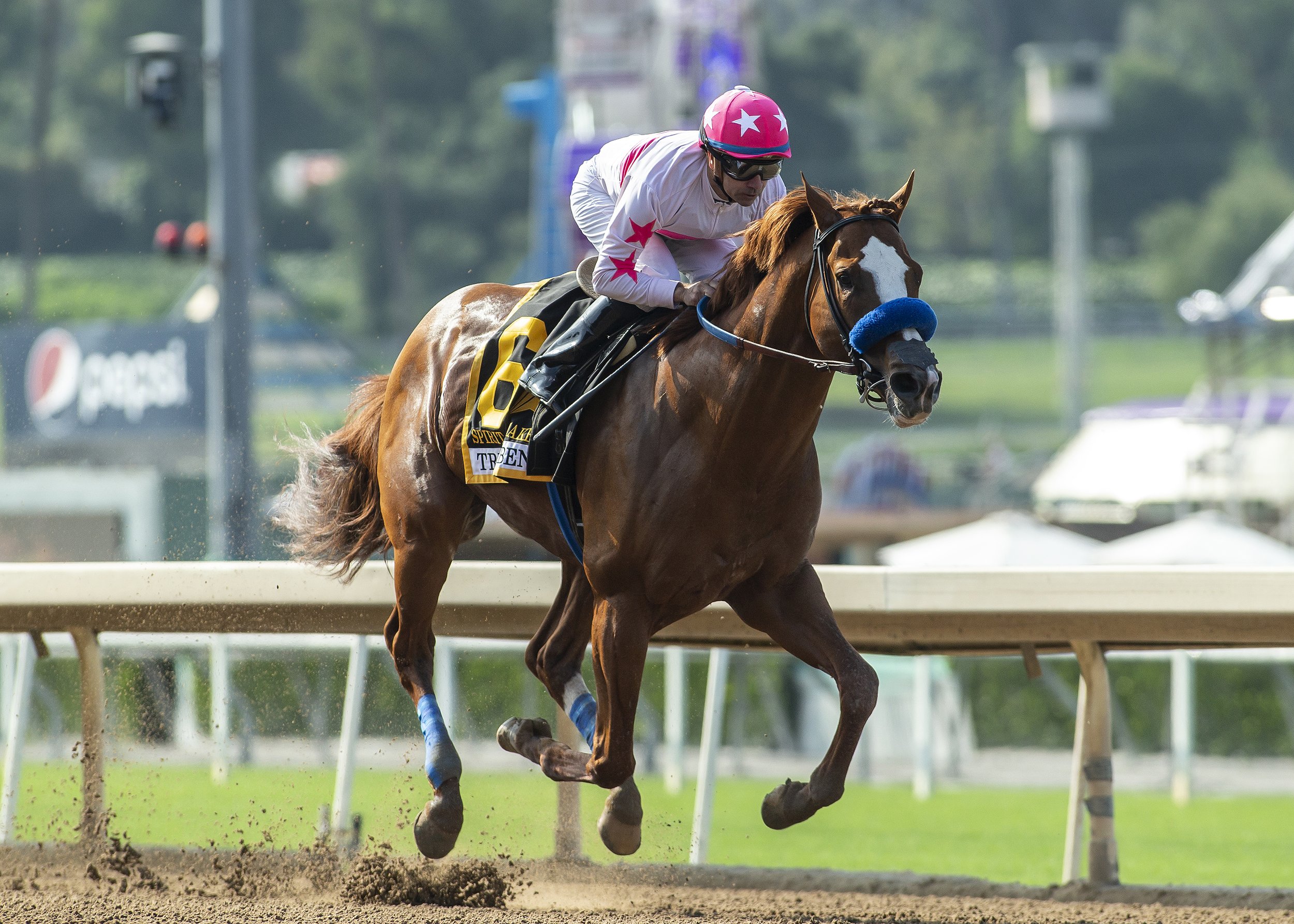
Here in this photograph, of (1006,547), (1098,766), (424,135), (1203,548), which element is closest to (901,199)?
(1098,766)

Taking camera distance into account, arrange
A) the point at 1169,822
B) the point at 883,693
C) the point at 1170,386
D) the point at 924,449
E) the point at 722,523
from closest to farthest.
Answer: the point at 722,523 → the point at 1169,822 → the point at 883,693 → the point at 924,449 → the point at 1170,386

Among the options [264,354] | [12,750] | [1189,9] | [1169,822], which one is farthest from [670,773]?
[1189,9]

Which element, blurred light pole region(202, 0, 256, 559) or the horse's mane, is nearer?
the horse's mane

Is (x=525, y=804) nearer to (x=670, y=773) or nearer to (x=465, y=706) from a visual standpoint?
(x=670, y=773)

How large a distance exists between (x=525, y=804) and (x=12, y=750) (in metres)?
1.84

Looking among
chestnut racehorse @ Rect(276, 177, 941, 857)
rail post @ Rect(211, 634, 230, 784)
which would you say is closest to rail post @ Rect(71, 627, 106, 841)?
rail post @ Rect(211, 634, 230, 784)

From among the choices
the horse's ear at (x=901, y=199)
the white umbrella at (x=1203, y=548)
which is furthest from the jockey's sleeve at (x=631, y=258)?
the white umbrella at (x=1203, y=548)

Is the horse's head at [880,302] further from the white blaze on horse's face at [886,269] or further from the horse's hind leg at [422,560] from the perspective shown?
the horse's hind leg at [422,560]

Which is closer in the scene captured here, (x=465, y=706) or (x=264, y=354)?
(x=465, y=706)

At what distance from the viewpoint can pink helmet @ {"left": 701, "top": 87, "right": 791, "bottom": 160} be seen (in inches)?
171

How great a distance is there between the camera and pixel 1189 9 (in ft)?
208

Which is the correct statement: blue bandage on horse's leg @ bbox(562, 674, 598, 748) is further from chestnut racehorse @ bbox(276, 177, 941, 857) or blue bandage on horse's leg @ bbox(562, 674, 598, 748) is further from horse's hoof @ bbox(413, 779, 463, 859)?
horse's hoof @ bbox(413, 779, 463, 859)

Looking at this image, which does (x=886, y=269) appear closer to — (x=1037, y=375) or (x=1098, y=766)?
(x=1098, y=766)

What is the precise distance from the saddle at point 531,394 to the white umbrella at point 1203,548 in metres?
7.32
